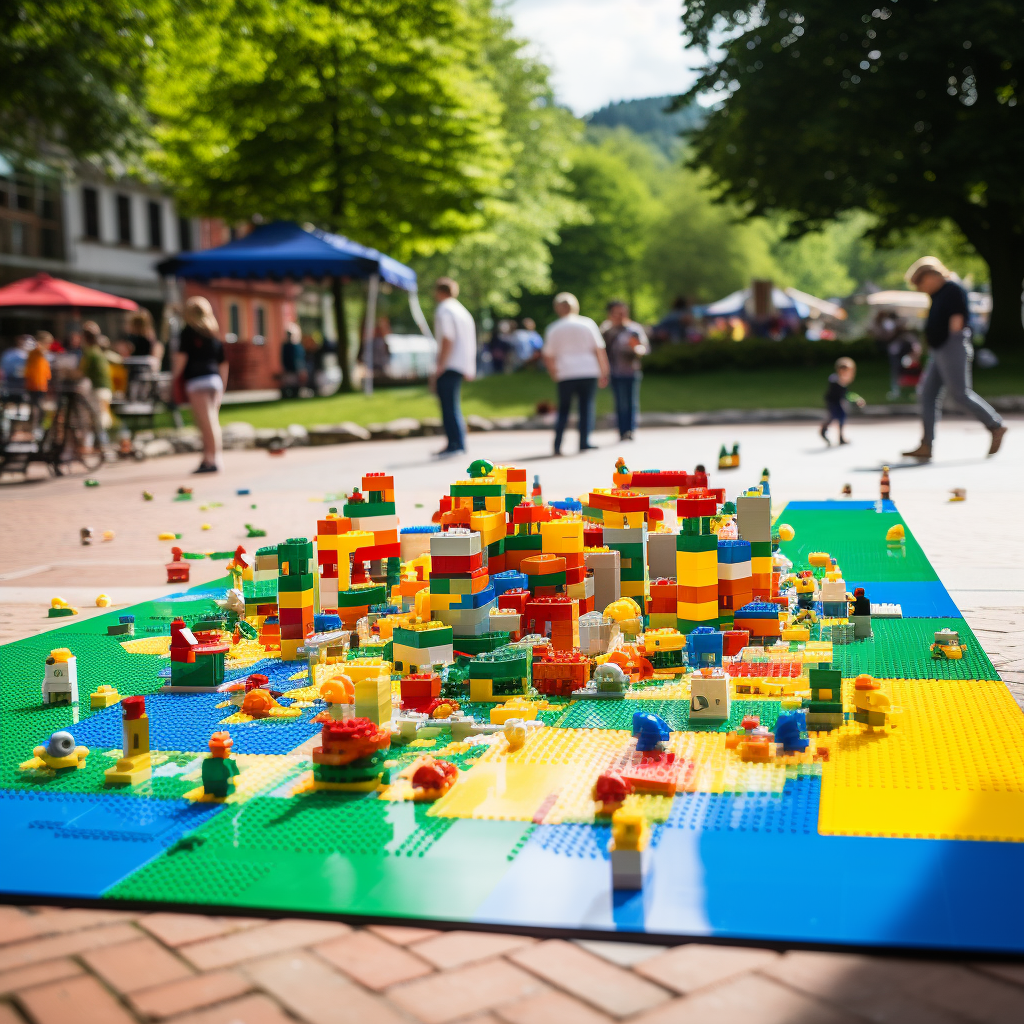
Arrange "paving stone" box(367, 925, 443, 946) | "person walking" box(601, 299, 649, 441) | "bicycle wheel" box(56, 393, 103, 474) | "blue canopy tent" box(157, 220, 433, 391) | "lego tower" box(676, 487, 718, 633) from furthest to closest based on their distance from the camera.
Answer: "blue canopy tent" box(157, 220, 433, 391) < "person walking" box(601, 299, 649, 441) < "bicycle wheel" box(56, 393, 103, 474) < "lego tower" box(676, 487, 718, 633) < "paving stone" box(367, 925, 443, 946)

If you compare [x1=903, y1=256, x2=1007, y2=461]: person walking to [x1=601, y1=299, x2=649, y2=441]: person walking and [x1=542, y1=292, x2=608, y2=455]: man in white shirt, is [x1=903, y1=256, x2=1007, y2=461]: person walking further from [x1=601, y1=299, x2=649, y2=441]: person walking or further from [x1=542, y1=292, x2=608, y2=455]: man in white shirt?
[x1=601, y1=299, x2=649, y2=441]: person walking

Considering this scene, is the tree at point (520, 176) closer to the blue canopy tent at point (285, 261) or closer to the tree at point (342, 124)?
the tree at point (342, 124)

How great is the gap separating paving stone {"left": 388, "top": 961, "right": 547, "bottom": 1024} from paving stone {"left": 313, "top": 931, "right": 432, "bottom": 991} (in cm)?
4

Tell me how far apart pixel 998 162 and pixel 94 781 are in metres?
23.8

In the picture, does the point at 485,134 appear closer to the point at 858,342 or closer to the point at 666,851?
the point at 858,342

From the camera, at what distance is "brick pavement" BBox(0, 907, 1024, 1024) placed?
2.15 m

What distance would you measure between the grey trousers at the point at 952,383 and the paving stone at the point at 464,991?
10500 mm

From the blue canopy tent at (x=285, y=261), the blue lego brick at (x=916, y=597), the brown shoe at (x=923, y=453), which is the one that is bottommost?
the blue lego brick at (x=916, y=597)

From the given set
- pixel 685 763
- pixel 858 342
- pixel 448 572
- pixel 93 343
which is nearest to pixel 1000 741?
pixel 685 763

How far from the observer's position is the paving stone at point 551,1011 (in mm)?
2141

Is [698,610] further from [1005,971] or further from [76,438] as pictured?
[76,438]

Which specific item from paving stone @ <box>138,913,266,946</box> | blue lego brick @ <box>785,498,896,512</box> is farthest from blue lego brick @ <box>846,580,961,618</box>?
paving stone @ <box>138,913,266,946</box>

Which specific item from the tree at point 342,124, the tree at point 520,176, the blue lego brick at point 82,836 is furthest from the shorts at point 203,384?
the tree at point 520,176

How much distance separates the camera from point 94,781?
11.4 ft
